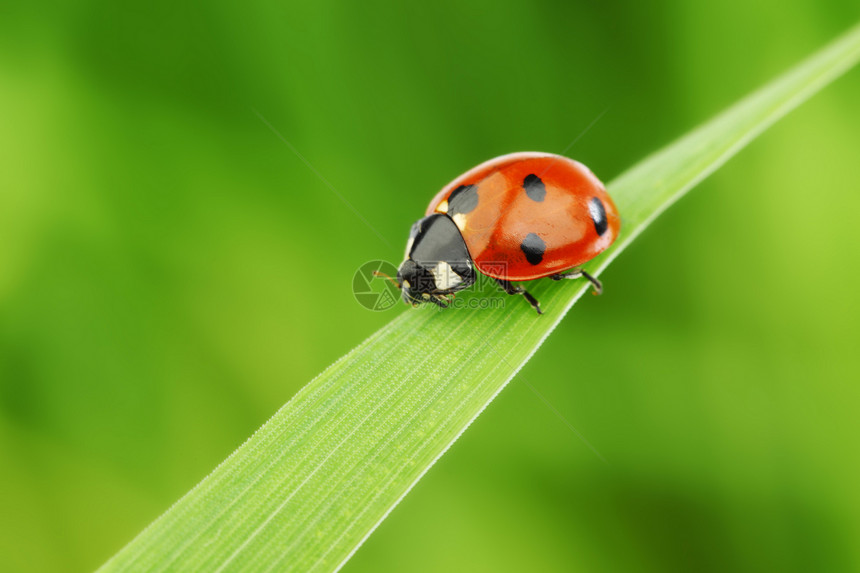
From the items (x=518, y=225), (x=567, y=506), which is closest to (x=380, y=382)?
(x=518, y=225)

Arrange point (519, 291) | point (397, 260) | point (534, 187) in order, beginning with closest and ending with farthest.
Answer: point (519, 291), point (534, 187), point (397, 260)

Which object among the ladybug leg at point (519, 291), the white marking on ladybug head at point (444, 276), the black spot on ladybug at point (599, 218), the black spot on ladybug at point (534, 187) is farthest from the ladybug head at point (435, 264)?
the black spot on ladybug at point (599, 218)
